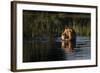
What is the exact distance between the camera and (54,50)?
194cm

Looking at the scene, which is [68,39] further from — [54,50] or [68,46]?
[54,50]

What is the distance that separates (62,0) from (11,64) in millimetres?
691

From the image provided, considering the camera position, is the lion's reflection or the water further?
the lion's reflection

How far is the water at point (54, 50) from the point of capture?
6.09 ft

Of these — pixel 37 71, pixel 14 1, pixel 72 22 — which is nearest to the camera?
pixel 14 1

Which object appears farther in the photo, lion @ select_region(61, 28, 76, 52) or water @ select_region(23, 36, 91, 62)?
lion @ select_region(61, 28, 76, 52)

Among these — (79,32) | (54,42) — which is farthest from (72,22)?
(54,42)

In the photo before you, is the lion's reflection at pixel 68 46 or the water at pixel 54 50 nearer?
the water at pixel 54 50

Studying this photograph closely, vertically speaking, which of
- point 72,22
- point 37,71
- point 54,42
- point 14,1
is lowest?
point 37,71

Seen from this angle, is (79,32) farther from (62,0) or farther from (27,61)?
(27,61)

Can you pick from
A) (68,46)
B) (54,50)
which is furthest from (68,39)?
(54,50)

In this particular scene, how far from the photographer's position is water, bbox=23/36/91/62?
186cm

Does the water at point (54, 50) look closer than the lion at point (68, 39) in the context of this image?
Yes

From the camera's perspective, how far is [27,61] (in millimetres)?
1844
